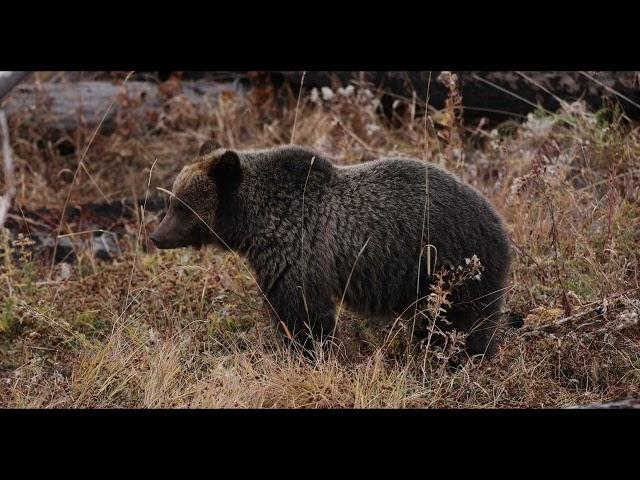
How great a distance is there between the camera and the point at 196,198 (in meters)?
6.39

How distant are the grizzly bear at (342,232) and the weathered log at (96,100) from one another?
4699 mm

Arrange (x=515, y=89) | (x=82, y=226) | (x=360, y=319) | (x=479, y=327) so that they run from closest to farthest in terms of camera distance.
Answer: (x=479, y=327) → (x=360, y=319) → (x=82, y=226) → (x=515, y=89)

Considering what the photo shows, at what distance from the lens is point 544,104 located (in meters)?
9.80

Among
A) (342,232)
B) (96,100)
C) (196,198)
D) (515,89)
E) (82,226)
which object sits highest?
(515,89)

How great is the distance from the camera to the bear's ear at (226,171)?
6242 mm

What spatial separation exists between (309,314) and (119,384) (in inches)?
54.8

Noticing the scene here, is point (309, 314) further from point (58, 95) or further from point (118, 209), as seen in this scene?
point (58, 95)

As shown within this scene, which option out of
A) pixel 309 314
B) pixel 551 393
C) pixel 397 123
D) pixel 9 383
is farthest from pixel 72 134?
pixel 551 393

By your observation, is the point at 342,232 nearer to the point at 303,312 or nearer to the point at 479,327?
the point at 303,312

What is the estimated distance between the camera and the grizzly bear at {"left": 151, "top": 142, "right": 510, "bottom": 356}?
614 cm

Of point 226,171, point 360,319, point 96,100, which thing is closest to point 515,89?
point 360,319

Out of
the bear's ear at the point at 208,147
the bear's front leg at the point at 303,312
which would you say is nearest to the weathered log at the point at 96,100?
the bear's ear at the point at 208,147

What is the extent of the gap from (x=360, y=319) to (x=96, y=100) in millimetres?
5441

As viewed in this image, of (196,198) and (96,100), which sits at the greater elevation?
(196,198)
